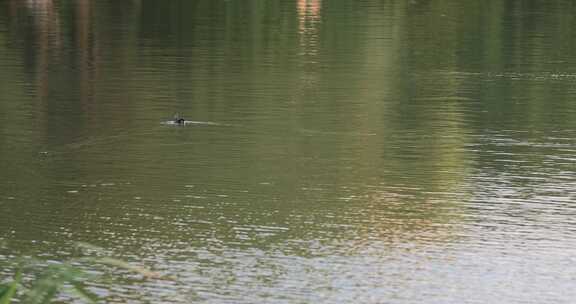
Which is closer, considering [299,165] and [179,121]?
[299,165]

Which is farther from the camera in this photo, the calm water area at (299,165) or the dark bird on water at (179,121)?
the dark bird on water at (179,121)

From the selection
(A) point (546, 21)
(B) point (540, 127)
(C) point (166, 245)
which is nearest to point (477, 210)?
(C) point (166, 245)

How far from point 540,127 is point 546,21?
47.4m

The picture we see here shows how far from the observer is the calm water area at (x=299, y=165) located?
2425 centimetres


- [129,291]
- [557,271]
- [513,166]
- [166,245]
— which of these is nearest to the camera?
[129,291]

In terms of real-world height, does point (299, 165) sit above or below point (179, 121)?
below

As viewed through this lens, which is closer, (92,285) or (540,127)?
(92,285)

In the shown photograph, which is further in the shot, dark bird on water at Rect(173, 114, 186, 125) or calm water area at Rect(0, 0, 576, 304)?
dark bird on water at Rect(173, 114, 186, 125)

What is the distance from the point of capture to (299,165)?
118 feet

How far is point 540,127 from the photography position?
141 ft

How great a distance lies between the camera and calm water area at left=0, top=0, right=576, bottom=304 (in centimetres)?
2425

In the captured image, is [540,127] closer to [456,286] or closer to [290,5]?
[456,286]

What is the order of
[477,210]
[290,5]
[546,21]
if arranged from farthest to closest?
1. [290,5]
2. [546,21]
3. [477,210]

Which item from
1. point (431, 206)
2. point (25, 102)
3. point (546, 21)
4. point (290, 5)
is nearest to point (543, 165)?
point (431, 206)
